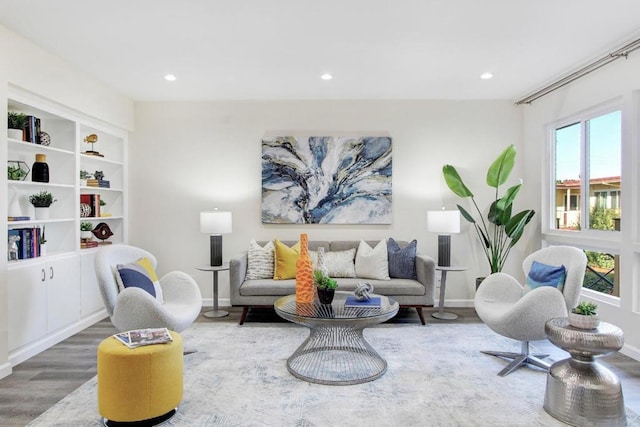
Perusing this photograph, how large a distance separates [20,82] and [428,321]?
4402mm

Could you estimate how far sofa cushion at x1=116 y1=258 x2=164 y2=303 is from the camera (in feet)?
10.1

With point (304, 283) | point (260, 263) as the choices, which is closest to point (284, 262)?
point (260, 263)

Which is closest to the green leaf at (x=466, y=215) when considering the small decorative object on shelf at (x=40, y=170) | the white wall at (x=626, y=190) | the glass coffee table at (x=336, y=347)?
the white wall at (x=626, y=190)

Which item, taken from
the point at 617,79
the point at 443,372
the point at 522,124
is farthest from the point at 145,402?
the point at 522,124

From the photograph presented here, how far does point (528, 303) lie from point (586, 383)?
617 millimetres

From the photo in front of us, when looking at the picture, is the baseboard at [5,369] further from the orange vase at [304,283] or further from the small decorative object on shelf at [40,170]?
the orange vase at [304,283]

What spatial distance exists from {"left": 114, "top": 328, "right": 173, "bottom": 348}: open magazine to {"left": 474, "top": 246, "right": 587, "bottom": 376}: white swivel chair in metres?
2.30

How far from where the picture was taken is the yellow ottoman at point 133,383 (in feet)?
7.00

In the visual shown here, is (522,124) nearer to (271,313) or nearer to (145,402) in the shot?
(271,313)

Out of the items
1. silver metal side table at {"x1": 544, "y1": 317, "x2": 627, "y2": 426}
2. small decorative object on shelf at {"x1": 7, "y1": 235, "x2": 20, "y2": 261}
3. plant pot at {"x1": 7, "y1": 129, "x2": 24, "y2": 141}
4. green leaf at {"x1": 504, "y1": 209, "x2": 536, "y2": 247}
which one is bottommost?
silver metal side table at {"x1": 544, "y1": 317, "x2": 627, "y2": 426}

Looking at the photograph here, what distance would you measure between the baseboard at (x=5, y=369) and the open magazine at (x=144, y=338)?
1.29 m

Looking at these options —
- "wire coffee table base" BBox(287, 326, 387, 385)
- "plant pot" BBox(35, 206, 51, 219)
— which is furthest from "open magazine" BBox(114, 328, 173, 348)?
"plant pot" BBox(35, 206, 51, 219)

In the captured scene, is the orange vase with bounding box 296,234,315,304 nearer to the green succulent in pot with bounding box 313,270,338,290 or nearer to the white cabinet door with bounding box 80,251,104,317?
the green succulent in pot with bounding box 313,270,338,290

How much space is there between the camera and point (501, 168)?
4602mm
